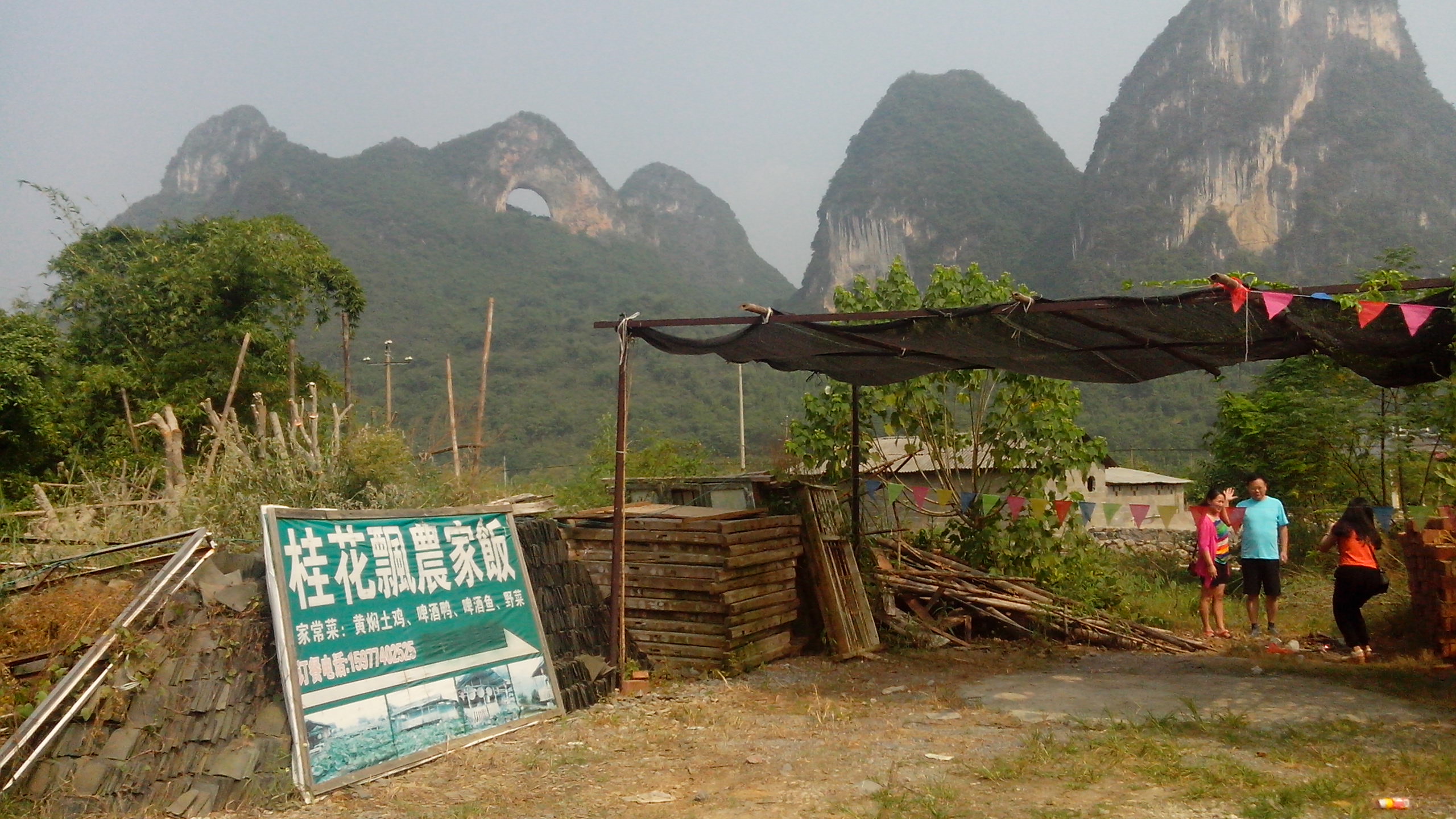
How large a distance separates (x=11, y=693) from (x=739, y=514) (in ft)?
16.2

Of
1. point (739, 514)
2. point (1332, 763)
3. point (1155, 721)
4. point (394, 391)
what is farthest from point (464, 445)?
point (394, 391)

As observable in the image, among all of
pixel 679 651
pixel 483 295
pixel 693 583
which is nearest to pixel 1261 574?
pixel 693 583

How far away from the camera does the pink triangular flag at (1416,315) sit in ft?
20.1

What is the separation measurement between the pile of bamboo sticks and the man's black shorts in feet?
2.38

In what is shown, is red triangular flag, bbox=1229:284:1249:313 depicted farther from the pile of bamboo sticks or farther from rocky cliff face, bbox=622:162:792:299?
rocky cliff face, bbox=622:162:792:299

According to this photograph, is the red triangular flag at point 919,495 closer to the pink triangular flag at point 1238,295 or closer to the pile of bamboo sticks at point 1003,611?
the pile of bamboo sticks at point 1003,611

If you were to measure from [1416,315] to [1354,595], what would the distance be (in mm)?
3019

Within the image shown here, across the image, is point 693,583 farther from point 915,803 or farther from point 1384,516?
point 1384,516

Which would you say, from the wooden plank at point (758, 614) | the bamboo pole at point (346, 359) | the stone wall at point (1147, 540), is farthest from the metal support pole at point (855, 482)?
the bamboo pole at point (346, 359)

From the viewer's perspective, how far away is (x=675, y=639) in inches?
313

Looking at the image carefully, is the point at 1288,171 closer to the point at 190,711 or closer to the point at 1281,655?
the point at 1281,655

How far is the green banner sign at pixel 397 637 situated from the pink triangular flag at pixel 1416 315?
569 centimetres

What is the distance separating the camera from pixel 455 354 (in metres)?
58.3

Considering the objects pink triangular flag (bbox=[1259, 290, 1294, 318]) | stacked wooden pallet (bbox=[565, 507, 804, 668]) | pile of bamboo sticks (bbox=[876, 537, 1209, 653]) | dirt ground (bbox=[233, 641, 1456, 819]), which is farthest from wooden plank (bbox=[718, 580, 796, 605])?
pink triangular flag (bbox=[1259, 290, 1294, 318])
